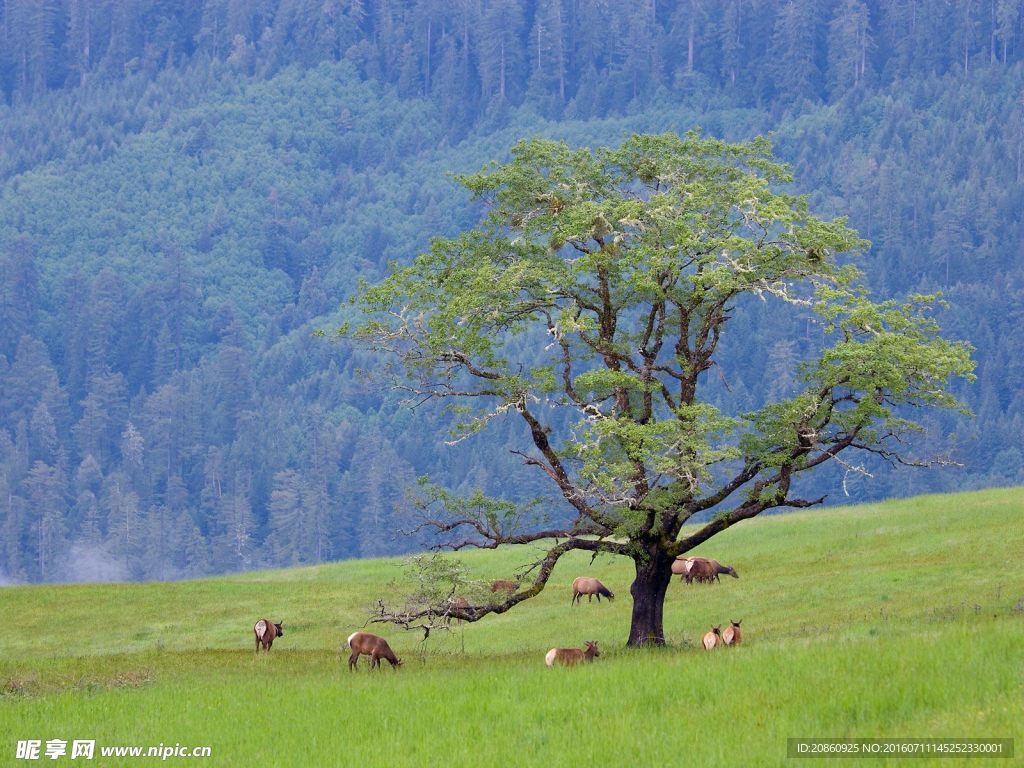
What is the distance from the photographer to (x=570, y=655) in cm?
3180

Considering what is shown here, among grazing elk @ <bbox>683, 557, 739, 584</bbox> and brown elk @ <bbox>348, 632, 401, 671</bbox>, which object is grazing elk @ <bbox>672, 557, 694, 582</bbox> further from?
brown elk @ <bbox>348, 632, 401, 671</bbox>

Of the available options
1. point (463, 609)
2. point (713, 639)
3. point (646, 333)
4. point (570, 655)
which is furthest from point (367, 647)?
point (646, 333)

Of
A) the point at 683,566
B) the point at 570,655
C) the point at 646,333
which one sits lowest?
the point at 570,655

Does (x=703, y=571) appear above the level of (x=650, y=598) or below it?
above

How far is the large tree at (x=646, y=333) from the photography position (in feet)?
106

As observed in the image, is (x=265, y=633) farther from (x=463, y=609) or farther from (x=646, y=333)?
(x=646, y=333)

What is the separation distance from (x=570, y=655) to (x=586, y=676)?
416 centimetres

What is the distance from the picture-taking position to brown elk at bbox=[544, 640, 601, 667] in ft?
104

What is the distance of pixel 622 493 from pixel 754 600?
15.4 m

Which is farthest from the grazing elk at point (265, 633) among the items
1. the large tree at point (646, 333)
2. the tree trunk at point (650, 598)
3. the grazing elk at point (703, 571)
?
the grazing elk at point (703, 571)

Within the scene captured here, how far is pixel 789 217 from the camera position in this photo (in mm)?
33562

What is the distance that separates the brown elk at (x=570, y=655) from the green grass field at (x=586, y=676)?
44 centimetres

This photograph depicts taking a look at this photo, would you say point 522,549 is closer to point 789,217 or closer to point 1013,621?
point 789,217

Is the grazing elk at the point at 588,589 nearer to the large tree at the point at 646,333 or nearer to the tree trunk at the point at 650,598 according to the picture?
the large tree at the point at 646,333
